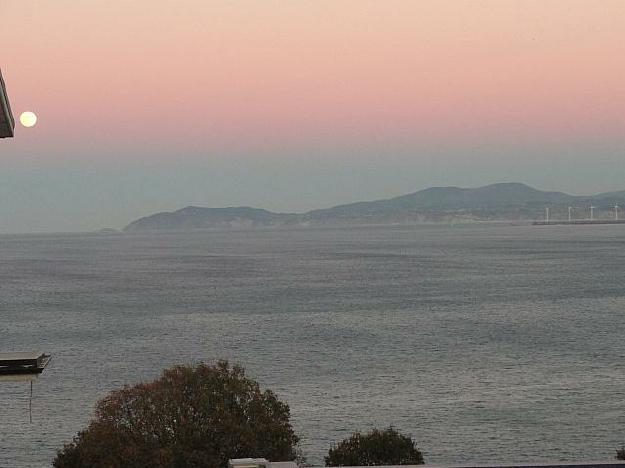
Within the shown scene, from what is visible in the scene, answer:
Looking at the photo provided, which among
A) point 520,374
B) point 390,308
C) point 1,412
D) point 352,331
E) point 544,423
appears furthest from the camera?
point 390,308

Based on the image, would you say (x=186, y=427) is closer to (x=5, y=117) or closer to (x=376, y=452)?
(x=376, y=452)

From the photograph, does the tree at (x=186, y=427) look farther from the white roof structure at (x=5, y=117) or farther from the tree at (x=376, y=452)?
the white roof structure at (x=5, y=117)

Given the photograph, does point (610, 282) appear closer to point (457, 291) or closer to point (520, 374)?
point (457, 291)

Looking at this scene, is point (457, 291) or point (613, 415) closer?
point (613, 415)

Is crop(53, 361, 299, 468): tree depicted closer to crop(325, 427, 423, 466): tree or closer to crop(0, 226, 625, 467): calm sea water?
crop(325, 427, 423, 466): tree

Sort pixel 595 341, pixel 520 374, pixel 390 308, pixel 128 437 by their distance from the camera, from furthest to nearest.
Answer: pixel 390 308, pixel 595 341, pixel 520 374, pixel 128 437

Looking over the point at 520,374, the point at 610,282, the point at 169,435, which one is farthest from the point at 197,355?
the point at 610,282

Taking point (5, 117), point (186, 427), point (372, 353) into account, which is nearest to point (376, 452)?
point (186, 427)
